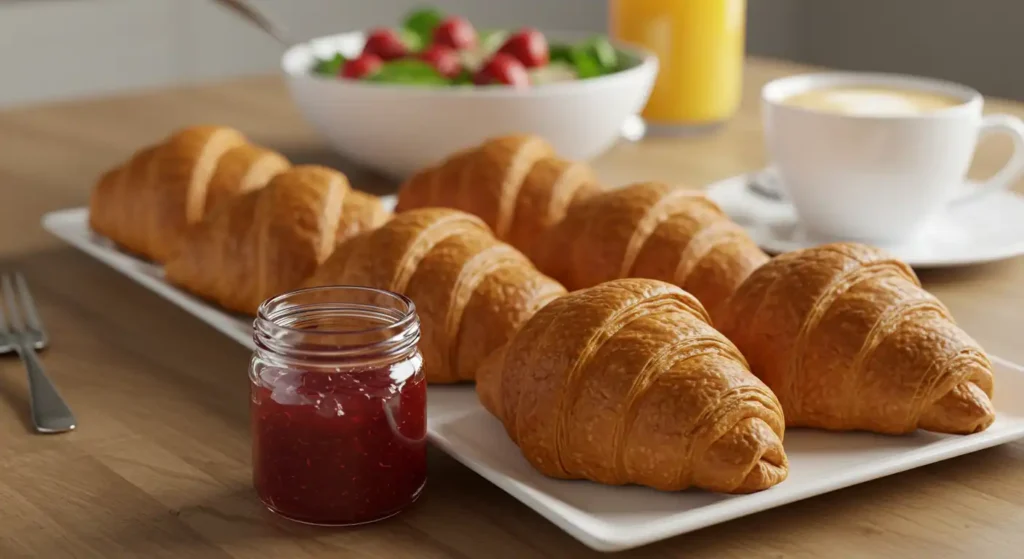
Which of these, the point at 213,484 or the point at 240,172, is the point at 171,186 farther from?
the point at 213,484

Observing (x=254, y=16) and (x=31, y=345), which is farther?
(x=254, y=16)

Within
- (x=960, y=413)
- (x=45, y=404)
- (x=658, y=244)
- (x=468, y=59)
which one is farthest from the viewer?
(x=468, y=59)

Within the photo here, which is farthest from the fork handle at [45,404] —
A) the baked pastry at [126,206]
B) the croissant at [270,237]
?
the baked pastry at [126,206]

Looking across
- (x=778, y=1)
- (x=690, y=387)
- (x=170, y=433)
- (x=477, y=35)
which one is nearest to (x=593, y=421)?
(x=690, y=387)

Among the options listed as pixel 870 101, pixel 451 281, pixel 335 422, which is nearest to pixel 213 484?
pixel 335 422

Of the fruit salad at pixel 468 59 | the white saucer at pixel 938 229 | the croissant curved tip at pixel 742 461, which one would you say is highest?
the fruit salad at pixel 468 59

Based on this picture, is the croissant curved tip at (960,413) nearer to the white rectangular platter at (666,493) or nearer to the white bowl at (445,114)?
the white rectangular platter at (666,493)
